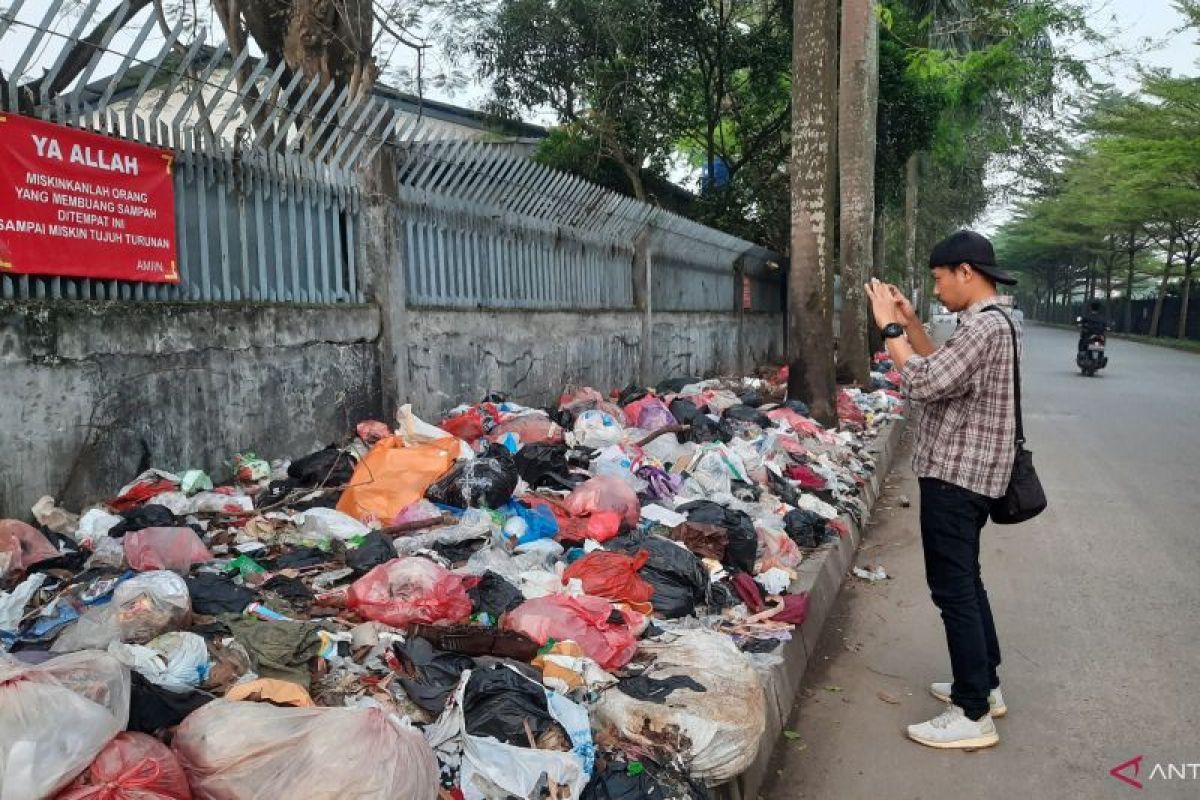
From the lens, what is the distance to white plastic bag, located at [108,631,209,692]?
96.2 inches

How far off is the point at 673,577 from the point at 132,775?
8.19ft

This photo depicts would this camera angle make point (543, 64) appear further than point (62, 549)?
Yes

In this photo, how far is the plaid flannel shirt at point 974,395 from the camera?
3053mm

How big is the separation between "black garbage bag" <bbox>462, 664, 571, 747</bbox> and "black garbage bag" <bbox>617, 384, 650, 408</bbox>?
19.2 ft

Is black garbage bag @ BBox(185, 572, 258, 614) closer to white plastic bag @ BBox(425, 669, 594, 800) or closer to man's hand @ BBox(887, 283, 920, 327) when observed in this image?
white plastic bag @ BBox(425, 669, 594, 800)

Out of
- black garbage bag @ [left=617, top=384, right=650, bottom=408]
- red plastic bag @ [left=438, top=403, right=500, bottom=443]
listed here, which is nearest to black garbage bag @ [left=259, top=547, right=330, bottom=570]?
red plastic bag @ [left=438, top=403, right=500, bottom=443]

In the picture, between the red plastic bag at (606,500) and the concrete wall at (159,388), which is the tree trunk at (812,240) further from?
the concrete wall at (159,388)

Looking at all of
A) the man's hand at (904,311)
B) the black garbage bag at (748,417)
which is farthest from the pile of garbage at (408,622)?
the black garbage bag at (748,417)

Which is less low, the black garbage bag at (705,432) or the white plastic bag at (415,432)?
the white plastic bag at (415,432)

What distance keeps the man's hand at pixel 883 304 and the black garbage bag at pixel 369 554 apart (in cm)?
228

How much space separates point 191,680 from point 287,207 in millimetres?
3407

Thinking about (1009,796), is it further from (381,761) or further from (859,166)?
(859,166)

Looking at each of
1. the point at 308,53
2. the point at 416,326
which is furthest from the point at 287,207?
the point at 308,53

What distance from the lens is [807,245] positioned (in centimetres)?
895
